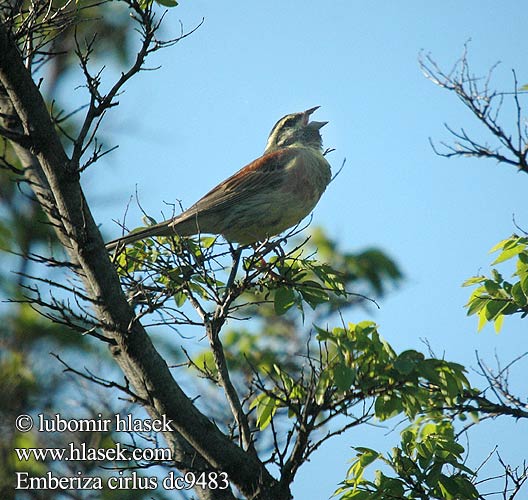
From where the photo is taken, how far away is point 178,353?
8.88 meters

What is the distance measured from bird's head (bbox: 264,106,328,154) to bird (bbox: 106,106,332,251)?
2.17ft

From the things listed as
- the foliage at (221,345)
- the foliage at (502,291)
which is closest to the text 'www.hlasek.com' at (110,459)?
the foliage at (221,345)

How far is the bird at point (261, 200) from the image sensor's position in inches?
290

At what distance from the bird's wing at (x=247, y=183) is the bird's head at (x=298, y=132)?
0.62 metres

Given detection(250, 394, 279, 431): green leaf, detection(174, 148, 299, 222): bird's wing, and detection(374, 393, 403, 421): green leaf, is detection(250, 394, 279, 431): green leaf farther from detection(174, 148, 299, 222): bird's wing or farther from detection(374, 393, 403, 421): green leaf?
detection(174, 148, 299, 222): bird's wing

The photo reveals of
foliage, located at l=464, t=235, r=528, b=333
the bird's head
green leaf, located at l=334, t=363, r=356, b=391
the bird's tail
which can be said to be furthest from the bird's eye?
green leaf, located at l=334, t=363, r=356, b=391

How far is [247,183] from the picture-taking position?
25.3 ft

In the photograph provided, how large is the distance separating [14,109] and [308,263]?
82.6 inches

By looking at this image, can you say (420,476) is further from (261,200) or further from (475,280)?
(261,200)

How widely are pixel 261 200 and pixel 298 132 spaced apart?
5.43 ft

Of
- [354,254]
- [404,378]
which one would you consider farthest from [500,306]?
[354,254]

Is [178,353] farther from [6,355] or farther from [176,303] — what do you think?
[176,303]

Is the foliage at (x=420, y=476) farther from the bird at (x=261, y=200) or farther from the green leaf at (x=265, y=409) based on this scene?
the bird at (x=261, y=200)

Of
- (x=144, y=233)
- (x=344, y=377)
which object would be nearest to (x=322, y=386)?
(x=344, y=377)
